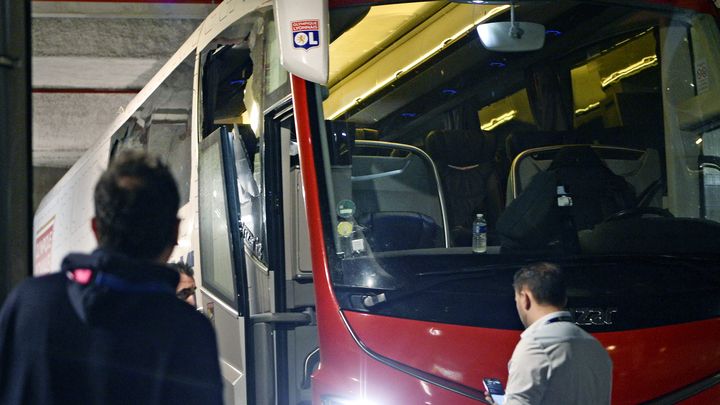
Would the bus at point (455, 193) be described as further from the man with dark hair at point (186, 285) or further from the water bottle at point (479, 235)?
the man with dark hair at point (186, 285)

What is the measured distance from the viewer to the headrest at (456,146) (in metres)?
4.74

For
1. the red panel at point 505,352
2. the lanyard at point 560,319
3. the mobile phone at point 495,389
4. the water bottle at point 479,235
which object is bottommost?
the mobile phone at point 495,389

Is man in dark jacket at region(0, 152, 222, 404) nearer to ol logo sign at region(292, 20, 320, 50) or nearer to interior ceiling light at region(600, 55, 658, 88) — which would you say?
ol logo sign at region(292, 20, 320, 50)

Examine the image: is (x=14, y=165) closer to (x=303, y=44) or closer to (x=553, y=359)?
(x=303, y=44)

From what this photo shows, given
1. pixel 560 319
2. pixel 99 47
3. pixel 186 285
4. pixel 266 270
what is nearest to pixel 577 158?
pixel 560 319

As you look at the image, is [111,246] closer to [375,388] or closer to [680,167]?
[375,388]

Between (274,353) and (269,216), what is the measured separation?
605 millimetres

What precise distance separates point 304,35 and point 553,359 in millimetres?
1581

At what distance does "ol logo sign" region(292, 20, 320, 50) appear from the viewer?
173 inches

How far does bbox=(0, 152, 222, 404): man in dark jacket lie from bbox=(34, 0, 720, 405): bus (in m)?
1.98

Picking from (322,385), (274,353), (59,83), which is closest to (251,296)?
(274,353)

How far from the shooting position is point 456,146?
4.75 m

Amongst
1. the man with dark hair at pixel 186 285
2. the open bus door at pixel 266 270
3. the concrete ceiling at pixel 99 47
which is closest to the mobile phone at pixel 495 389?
the open bus door at pixel 266 270

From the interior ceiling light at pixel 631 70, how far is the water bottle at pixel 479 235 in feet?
2.82
